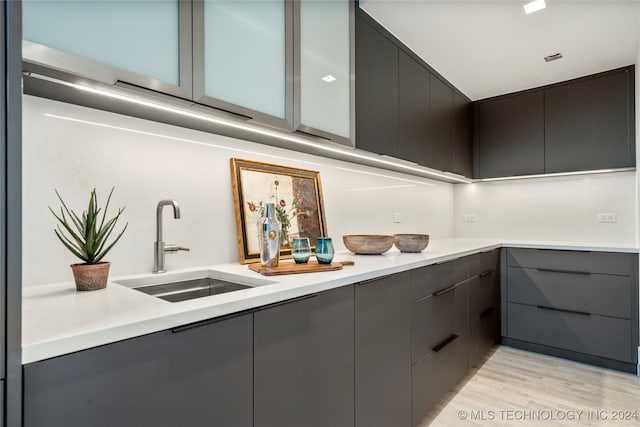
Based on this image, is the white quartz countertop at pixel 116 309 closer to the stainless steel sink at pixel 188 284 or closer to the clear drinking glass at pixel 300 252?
the stainless steel sink at pixel 188 284

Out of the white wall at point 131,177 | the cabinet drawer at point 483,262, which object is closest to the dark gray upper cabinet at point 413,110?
the white wall at point 131,177

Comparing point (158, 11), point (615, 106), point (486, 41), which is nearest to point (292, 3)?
point (158, 11)

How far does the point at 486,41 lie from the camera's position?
7.77 feet

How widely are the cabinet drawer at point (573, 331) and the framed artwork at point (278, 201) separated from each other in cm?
205

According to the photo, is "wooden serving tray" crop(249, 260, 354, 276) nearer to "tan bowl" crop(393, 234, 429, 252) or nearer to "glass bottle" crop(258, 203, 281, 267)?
"glass bottle" crop(258, 203, 281, 267)

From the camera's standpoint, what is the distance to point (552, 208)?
335 cm

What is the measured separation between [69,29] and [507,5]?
7.09 ft

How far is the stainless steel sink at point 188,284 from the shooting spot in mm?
1344

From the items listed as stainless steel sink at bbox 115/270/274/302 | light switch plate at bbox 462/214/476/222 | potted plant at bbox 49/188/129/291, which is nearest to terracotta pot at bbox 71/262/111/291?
potted plant at bbox 49/188/129/291

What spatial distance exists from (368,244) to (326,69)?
1027 mm


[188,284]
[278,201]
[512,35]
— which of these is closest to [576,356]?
[512,35]

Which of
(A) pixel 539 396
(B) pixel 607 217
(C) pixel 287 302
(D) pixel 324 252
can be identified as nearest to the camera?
(C) pixel 287 302

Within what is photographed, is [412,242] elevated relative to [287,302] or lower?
elevated

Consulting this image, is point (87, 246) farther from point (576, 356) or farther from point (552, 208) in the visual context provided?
point (552, 208)
